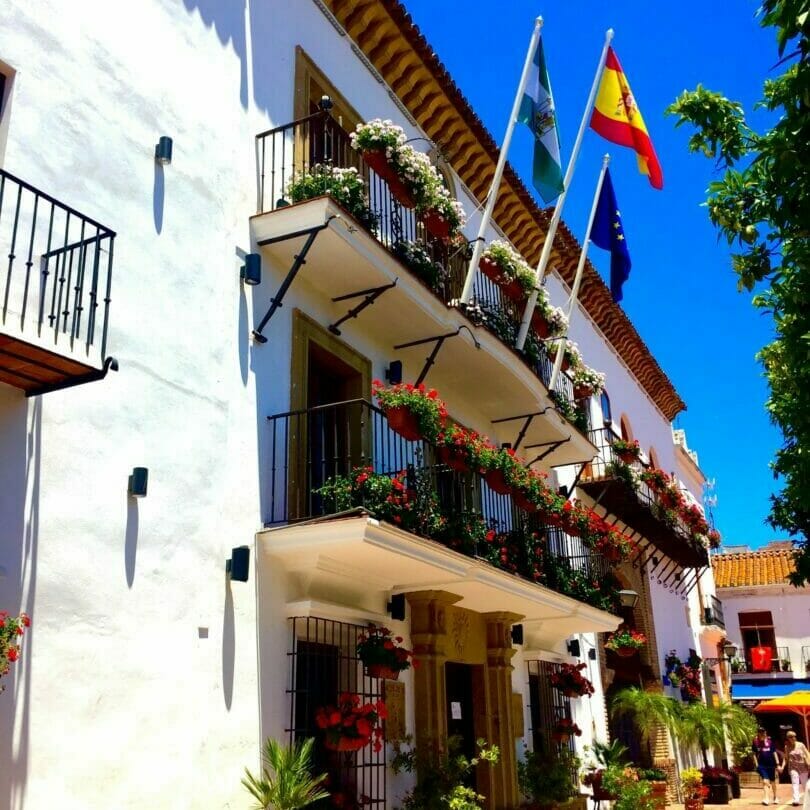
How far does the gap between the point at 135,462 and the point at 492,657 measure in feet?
20.2

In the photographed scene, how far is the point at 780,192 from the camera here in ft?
17.6

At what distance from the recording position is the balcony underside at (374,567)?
741 centimetres

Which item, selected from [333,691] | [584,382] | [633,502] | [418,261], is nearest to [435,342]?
[418,261]

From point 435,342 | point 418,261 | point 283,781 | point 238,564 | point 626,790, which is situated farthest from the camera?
point 626,790

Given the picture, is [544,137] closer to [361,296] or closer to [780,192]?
[361,296]

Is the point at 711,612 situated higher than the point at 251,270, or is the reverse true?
the point at 251,270

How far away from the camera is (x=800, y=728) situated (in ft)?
99.9

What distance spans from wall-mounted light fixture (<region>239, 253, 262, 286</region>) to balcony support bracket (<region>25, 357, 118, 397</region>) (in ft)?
8.12

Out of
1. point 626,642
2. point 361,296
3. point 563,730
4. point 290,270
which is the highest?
point 361,296

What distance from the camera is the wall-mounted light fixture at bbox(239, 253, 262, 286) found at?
26.4ft

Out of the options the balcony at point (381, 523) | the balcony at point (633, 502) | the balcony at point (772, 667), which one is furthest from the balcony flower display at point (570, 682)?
the balcony at point (772, 667)

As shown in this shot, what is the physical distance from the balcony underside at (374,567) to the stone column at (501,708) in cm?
53

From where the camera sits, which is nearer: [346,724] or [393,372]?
[346,724]

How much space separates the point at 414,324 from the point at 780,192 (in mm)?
5147
